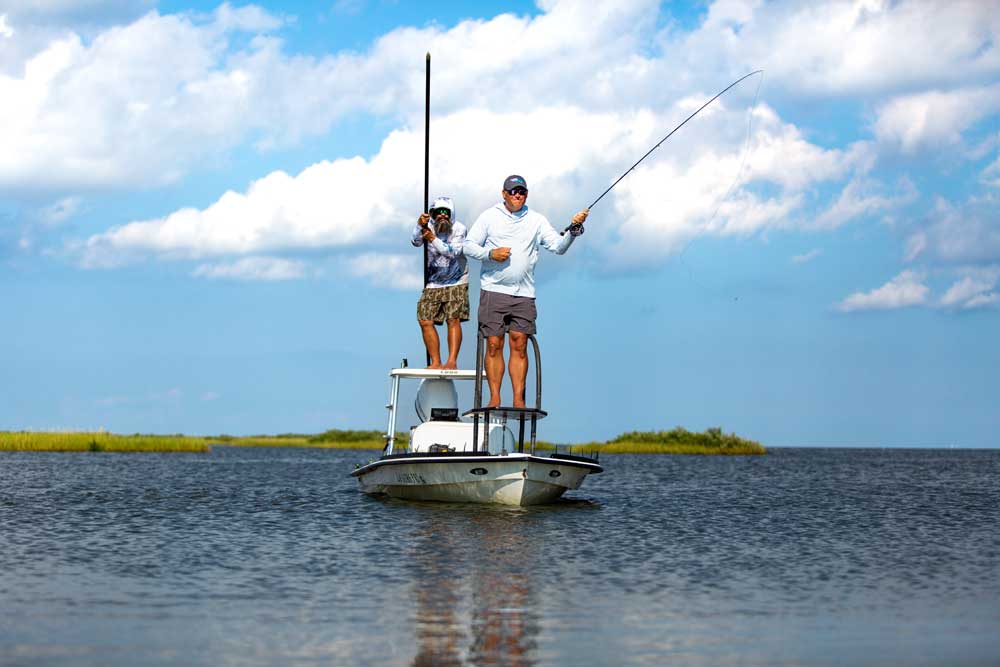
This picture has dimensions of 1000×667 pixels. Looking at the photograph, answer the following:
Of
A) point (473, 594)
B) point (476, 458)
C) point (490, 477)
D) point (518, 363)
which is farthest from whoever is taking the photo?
point (518, 363)

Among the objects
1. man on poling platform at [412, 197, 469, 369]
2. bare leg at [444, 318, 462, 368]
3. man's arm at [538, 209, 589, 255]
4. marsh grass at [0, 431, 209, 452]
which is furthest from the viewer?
marsh grass at [0, 431, 209, 452]

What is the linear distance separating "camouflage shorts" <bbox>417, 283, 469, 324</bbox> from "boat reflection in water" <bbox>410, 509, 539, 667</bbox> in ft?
13.4

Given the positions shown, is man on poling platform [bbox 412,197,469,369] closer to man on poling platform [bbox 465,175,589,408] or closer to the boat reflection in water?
man on poling platform [bbox 465,175,589,408]

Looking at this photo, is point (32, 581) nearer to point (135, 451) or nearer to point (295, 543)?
point (295, 543)

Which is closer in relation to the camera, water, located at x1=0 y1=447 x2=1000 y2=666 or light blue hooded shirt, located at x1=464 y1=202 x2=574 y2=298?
water, located at x1=0 y1=447 x2=1000 y2=666

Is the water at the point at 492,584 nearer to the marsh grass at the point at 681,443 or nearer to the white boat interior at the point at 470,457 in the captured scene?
the white boat interior at the point at 470,457

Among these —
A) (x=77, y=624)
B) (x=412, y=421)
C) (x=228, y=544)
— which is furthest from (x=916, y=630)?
(x=412, y=421)

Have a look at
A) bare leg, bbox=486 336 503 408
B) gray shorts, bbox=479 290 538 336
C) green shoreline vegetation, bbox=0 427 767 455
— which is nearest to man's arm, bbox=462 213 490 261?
gray shorts, bbox=479 290 538 336

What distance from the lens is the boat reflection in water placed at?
745 centimetres

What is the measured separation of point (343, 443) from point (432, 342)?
183 ft

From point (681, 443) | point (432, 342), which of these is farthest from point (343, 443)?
point (432, 342)

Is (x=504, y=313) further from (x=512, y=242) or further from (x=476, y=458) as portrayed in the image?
(x=476, y=458)

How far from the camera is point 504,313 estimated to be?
17.0m

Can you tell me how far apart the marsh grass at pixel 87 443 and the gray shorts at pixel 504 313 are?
119 feet
